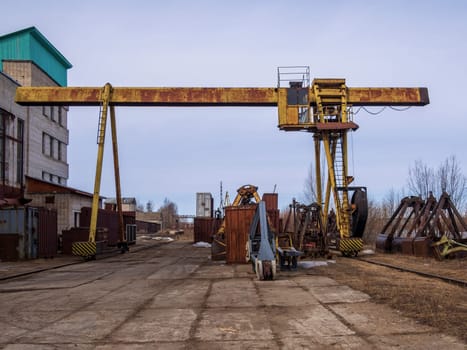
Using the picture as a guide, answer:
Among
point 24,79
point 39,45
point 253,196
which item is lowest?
point 253,196

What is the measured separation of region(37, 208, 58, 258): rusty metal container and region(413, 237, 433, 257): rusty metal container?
15297 millimetres

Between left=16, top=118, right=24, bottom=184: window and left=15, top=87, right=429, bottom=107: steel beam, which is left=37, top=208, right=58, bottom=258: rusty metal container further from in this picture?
left=16, top=118, right=24, bottom=184: window

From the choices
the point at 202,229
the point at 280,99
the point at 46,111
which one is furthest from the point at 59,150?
the point at 280,99

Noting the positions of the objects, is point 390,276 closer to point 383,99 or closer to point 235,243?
point 235,243

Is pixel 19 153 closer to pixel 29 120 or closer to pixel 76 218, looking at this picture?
pixel 29 120

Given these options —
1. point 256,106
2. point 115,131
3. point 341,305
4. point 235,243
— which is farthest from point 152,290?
point 115,131

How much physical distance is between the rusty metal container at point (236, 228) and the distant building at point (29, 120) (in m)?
12.7

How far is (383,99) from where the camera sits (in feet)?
72.8

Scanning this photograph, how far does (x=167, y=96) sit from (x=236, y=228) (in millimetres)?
7626

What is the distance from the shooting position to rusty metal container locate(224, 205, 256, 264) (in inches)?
677

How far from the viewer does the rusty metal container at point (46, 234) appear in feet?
68.5

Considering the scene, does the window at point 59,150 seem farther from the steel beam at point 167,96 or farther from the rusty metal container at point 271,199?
the rusty metal container at point 271,199

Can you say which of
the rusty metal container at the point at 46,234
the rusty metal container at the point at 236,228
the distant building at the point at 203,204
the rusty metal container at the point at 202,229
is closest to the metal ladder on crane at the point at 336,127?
the rusty metal container at the point at 236,228

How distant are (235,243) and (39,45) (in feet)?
84.1
